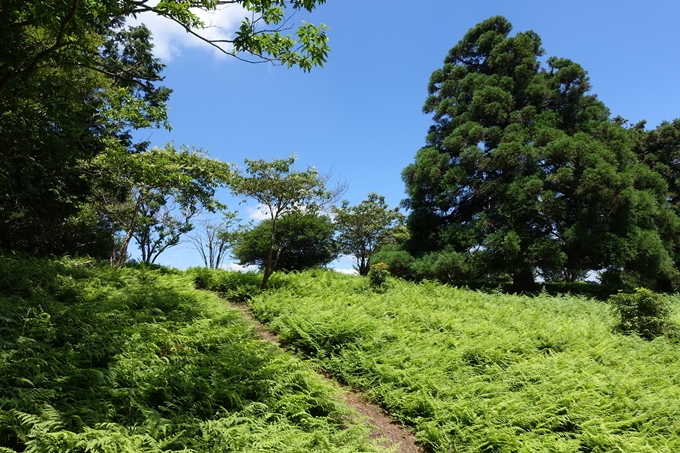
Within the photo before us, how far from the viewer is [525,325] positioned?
8.78 meters

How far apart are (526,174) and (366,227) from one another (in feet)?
46.4

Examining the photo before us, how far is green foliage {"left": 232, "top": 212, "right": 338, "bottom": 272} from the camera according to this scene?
23.4 meters

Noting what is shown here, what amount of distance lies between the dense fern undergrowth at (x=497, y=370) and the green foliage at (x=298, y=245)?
12888 mm

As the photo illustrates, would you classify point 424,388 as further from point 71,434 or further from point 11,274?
point 11,274

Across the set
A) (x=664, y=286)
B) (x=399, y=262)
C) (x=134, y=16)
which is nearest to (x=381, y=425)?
(x=134, y=16)

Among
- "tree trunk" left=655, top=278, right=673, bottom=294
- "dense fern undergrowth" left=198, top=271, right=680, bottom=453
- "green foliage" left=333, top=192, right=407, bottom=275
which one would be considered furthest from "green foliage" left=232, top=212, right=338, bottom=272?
"tree trunk" left=655, top=278, right=673, bottom=294

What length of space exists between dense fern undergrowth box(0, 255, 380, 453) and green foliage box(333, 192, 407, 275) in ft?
70.7

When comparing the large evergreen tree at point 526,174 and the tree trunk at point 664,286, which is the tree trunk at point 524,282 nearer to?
the large evergreen tree at point 526,174

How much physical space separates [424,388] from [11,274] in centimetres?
983

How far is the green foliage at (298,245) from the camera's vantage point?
23.4 m

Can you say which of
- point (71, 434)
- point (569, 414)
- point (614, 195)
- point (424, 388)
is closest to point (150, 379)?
point (71, 434)

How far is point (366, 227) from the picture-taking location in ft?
92.8

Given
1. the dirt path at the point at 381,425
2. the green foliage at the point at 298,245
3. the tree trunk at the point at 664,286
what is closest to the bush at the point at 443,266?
the green foliage at the point at 298,245

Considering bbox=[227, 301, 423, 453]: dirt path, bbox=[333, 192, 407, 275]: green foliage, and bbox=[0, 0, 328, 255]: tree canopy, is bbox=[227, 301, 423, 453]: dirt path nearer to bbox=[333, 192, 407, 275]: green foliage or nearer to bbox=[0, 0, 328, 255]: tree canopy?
bbox=[0, 0, 328, 255]: tree canopy
